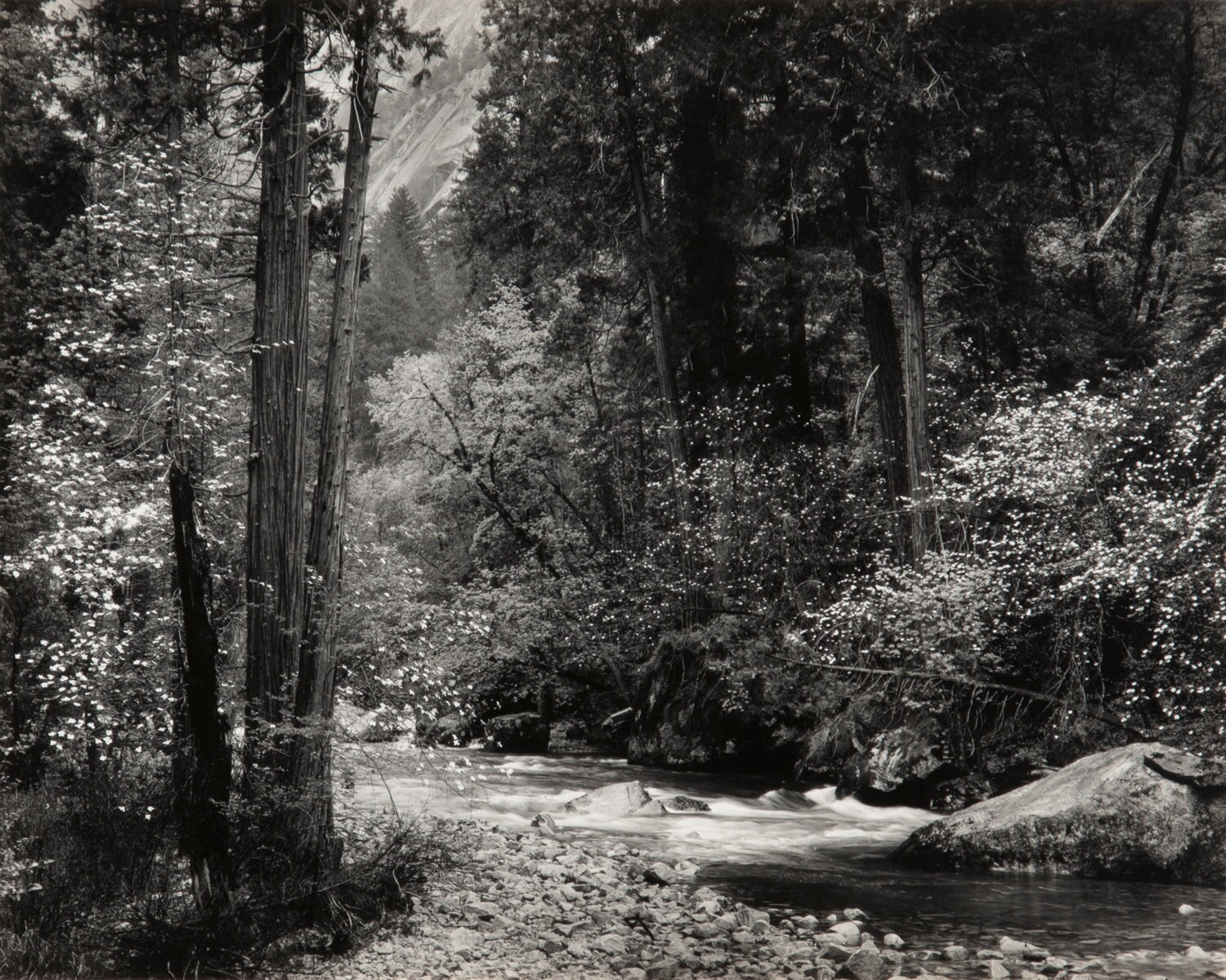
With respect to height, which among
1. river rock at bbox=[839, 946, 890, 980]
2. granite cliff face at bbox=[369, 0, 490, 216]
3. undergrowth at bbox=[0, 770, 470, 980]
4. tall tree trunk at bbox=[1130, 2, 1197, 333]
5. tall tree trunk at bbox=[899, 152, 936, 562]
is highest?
granite cliff face at bbox=[369, 0, 490, 216]

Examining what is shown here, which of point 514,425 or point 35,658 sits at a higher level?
point 514,425

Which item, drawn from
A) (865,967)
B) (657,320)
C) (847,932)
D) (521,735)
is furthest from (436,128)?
(865,967)

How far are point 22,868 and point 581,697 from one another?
51.3 feet

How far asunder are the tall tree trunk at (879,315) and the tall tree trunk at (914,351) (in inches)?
16.6

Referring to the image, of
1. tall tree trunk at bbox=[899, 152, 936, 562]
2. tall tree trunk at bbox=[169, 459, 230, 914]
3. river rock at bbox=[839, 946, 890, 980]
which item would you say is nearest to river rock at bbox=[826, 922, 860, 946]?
river rock at bbox=[839, 946, 890, 980]

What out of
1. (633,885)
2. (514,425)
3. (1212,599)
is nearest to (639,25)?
(514,425)

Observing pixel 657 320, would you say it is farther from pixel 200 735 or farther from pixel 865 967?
pixel 865 967

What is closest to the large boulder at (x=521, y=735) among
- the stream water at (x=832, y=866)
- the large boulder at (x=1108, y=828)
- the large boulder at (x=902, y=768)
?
the stream water at (x=832, y=866)

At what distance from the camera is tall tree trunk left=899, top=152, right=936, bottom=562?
12.9 m

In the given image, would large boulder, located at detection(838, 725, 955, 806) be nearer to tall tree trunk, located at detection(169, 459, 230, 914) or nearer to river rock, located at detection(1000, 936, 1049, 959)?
river rock, located at detection(1000, 936, 1049, 959)

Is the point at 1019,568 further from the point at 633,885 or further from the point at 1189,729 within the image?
the point at 633,885

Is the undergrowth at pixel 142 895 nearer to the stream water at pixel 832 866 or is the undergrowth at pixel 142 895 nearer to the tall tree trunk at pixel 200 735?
the tall tree trunk at pixel 200 735

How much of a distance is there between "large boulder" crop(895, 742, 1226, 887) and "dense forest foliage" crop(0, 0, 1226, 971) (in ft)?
2.68

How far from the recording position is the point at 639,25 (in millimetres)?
16375
